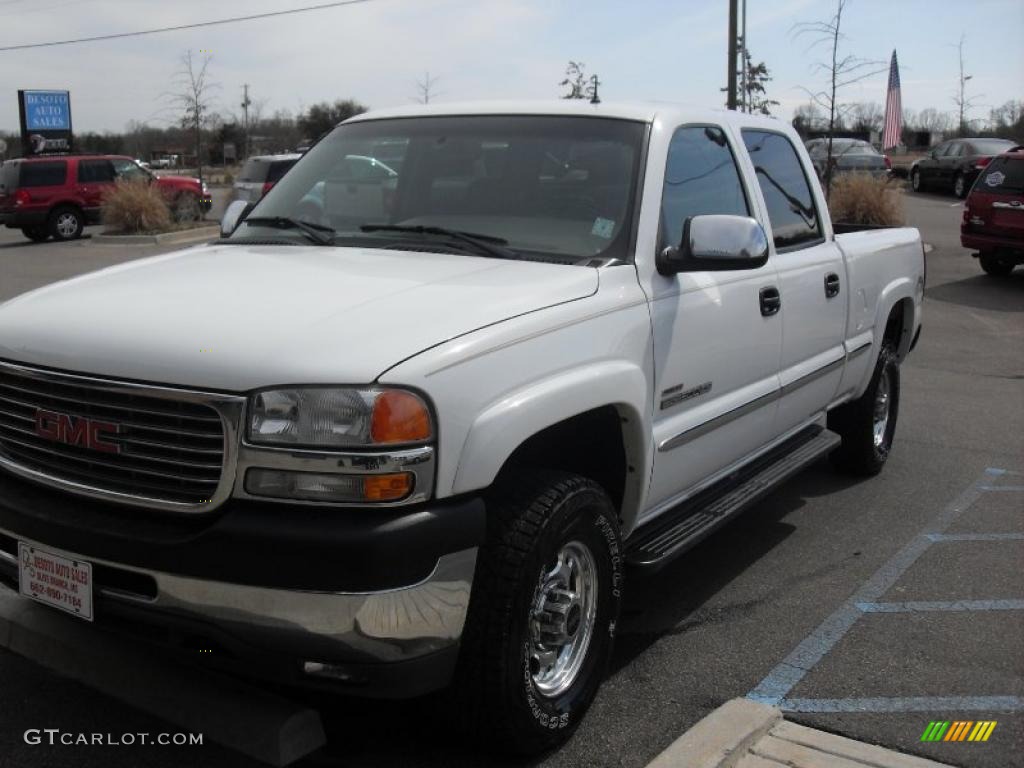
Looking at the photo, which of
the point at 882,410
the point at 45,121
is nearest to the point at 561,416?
the point at 882,410

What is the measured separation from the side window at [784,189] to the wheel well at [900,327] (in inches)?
58.6

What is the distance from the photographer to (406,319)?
9.36 ft

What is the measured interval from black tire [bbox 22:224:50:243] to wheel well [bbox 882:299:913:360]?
21.1 metres

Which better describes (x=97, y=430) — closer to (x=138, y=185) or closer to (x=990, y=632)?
(x=990, y=632)

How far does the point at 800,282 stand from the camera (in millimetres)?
4762

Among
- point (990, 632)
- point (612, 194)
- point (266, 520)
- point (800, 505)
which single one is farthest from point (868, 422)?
point (266, 520)

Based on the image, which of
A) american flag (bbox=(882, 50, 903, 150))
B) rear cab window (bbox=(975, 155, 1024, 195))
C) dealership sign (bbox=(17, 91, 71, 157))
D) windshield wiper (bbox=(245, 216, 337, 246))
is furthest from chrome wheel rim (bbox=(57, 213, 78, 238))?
windshield wiper (bbox=(245, 216, 337, 246))

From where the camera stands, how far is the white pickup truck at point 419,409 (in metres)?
2.59

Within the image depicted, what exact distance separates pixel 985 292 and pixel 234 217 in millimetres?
12648

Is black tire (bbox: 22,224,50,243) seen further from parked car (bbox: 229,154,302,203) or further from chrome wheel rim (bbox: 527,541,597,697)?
chrome wheel rim (bbox: 527,541,597,697)

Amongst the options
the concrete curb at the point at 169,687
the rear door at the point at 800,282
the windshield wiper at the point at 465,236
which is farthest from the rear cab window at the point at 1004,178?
the concrete curb at the point at 169,687

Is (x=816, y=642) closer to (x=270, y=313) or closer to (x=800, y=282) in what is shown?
(x=800, y=282)

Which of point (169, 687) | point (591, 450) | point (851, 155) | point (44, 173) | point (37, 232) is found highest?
point (851, 155)

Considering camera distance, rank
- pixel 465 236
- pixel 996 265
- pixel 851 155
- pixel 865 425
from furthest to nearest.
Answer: pixel 851 155 < pixel 996 265 < pixel 865 425 < pixel 465 236
